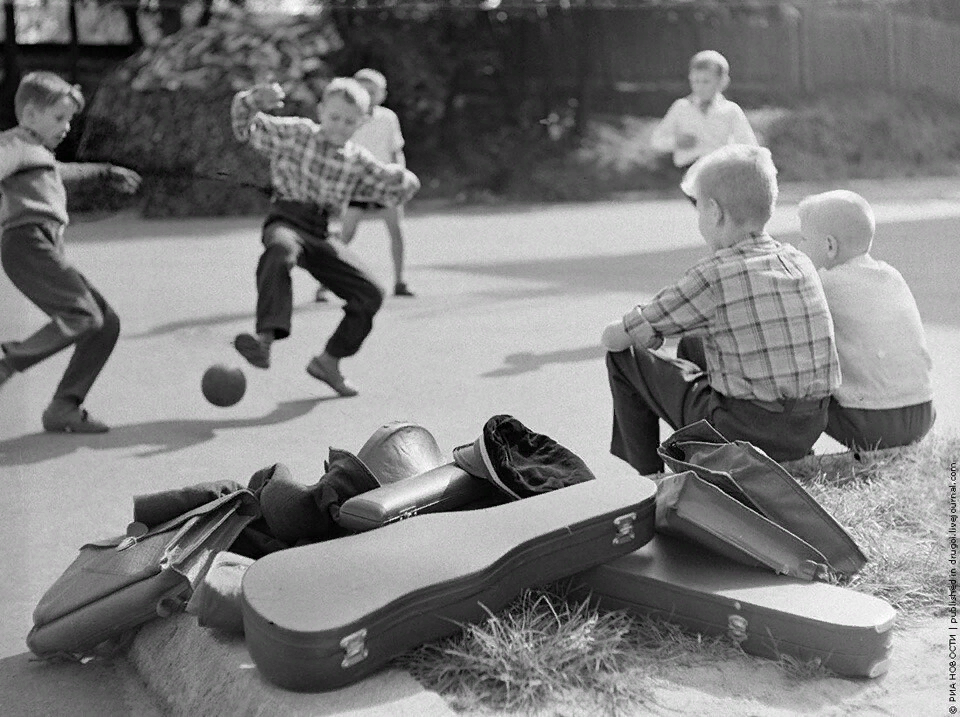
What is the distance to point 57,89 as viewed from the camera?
5.77 metres

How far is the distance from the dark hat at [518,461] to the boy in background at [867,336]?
1.35 metres

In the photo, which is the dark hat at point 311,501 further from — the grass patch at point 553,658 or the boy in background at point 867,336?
the boy in background at point 867,336

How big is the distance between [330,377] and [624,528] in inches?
144

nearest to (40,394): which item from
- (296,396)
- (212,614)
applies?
(296,396)

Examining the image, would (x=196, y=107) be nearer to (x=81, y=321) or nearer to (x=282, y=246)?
(x=282, y=246)

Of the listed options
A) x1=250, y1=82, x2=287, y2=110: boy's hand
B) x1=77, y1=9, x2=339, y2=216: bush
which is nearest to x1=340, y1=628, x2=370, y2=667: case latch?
x1=250, y1=82, x2=287, y2=110: boy's hand

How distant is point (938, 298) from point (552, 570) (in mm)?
6257

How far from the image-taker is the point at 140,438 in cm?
591

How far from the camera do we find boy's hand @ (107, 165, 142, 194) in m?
6.38

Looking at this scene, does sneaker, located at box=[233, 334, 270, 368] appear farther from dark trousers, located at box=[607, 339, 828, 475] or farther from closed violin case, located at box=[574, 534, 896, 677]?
closed violin case, located at box=[574, 534, 896, 677]

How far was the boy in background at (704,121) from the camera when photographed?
884cm

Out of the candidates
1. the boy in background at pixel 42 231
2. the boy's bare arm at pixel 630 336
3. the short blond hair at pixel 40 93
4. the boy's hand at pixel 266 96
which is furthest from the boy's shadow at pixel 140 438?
the boy's bare arm at pixel 630 336

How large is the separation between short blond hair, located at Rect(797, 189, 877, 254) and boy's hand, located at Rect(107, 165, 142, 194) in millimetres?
3370

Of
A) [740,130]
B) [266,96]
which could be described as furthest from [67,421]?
[740,130]
